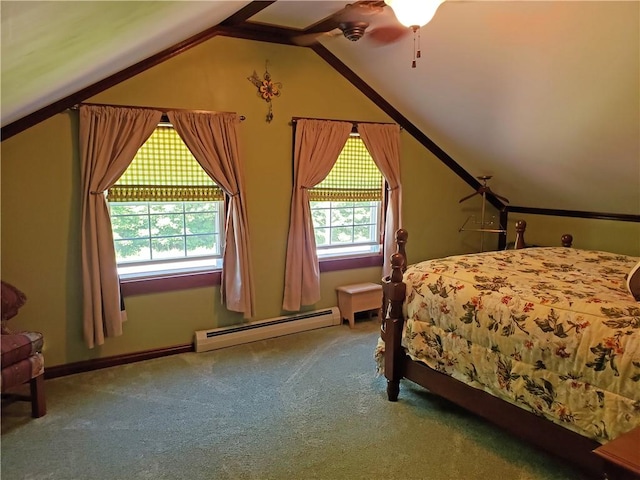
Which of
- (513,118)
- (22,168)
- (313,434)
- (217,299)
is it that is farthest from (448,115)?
(22,168)

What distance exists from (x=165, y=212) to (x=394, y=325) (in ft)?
6.64

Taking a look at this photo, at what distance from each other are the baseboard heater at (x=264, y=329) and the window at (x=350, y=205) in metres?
0.59

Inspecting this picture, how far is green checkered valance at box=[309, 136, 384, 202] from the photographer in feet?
14.9

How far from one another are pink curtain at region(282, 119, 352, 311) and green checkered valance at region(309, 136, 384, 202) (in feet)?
0.55

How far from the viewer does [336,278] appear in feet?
15.4

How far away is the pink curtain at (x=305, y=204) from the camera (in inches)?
168

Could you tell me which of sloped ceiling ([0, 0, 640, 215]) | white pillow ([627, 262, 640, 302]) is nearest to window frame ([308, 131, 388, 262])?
sloped ceiling ([0, 0, 640, 215])

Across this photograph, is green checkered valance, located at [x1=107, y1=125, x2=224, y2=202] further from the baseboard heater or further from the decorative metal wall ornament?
the baseboard heater

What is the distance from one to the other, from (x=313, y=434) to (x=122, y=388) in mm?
1427

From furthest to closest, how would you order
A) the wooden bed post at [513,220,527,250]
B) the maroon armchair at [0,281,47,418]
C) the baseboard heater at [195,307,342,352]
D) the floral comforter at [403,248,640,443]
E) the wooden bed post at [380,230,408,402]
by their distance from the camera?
the wooden bed post at [513,220,527,250]
the baseboard heater at [195,307,342,352]
the wooden bed post at [380,230,408,402]
the maroon armchair at [0,281,47,418]
the floral comforter at [403,248,640,443]

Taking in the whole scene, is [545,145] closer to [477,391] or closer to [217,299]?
[477,391]

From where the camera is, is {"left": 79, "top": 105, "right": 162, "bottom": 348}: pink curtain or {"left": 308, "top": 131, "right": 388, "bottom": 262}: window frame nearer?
{"left": 79, "top": 105, "right": 162, "bottom": 348}: pink curtain

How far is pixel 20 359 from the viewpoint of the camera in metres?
2.72

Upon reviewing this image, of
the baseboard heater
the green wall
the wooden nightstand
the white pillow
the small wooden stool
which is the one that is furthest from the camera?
the small wooden stool
